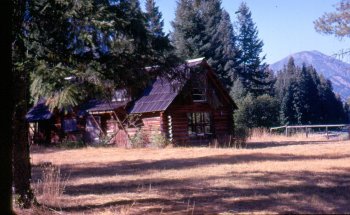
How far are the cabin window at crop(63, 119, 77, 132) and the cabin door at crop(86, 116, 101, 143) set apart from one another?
5.91 ft

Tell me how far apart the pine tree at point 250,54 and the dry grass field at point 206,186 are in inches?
1684

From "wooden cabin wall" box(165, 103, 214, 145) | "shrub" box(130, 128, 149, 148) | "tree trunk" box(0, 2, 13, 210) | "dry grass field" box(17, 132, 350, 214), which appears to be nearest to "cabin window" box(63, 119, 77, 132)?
"shrub" box(130, 128, 149, 148)

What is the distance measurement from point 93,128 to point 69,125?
2.99m

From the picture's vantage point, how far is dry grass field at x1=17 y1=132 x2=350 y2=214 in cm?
927

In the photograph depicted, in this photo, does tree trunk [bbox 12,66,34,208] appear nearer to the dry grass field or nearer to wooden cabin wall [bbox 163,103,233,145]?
the dry grass field

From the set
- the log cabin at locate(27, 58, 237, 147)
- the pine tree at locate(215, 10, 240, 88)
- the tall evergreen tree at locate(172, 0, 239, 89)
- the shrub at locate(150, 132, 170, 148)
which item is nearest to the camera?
the shrub at locate(150, 132, 170, 148)

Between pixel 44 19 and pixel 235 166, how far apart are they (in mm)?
8971

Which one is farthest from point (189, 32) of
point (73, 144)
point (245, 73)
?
point (73, 144)

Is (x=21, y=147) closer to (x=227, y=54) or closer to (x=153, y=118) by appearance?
(x=153, y=118)

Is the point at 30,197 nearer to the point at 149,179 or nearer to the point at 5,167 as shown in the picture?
the point at 5,167

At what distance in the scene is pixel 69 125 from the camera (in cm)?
3438

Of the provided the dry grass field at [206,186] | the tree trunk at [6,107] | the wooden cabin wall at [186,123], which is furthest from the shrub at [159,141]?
the tree trunk at [6,107]

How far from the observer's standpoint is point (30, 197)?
9297mm

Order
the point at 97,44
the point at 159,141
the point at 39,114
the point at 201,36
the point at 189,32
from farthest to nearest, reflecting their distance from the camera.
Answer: the point at 201,36, the point at 189,32, the point at 39,114, the point at 159,141, the point at 97,44
